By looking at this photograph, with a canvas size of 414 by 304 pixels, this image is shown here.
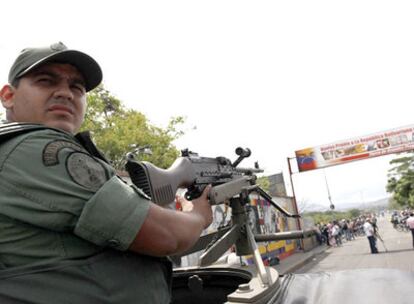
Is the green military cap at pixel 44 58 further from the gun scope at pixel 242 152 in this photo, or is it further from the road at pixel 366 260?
the road at pixel 366 260

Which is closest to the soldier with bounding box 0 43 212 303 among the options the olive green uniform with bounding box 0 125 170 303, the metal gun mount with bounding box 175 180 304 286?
the olive green uniform with bounding box 0 125 170 303

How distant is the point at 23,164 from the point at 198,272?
144 centimetres

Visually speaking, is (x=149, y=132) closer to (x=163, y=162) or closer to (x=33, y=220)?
(x=163, y=162)

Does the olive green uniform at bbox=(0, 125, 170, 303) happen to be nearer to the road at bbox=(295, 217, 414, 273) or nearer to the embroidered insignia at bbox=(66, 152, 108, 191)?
the embroidered insignia at bbox=(66, 152, 108, 191)

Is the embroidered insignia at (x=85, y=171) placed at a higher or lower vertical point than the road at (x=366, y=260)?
higher

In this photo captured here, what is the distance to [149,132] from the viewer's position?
1778cm

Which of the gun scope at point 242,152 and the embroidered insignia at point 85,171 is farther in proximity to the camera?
the gun scope at point 242,152

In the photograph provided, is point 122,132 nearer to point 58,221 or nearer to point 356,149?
point 356,149

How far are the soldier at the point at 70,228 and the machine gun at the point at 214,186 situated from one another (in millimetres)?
487

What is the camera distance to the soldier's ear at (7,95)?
1191mm

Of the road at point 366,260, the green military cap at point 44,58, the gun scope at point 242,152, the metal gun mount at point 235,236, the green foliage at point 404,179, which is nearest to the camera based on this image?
the green military cap at point 44,58

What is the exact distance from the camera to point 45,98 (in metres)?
1.15

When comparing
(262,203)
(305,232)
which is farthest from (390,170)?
(305,232)

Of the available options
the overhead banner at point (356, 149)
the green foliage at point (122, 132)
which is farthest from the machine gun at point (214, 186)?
the overhead banner at point (356, 149)
